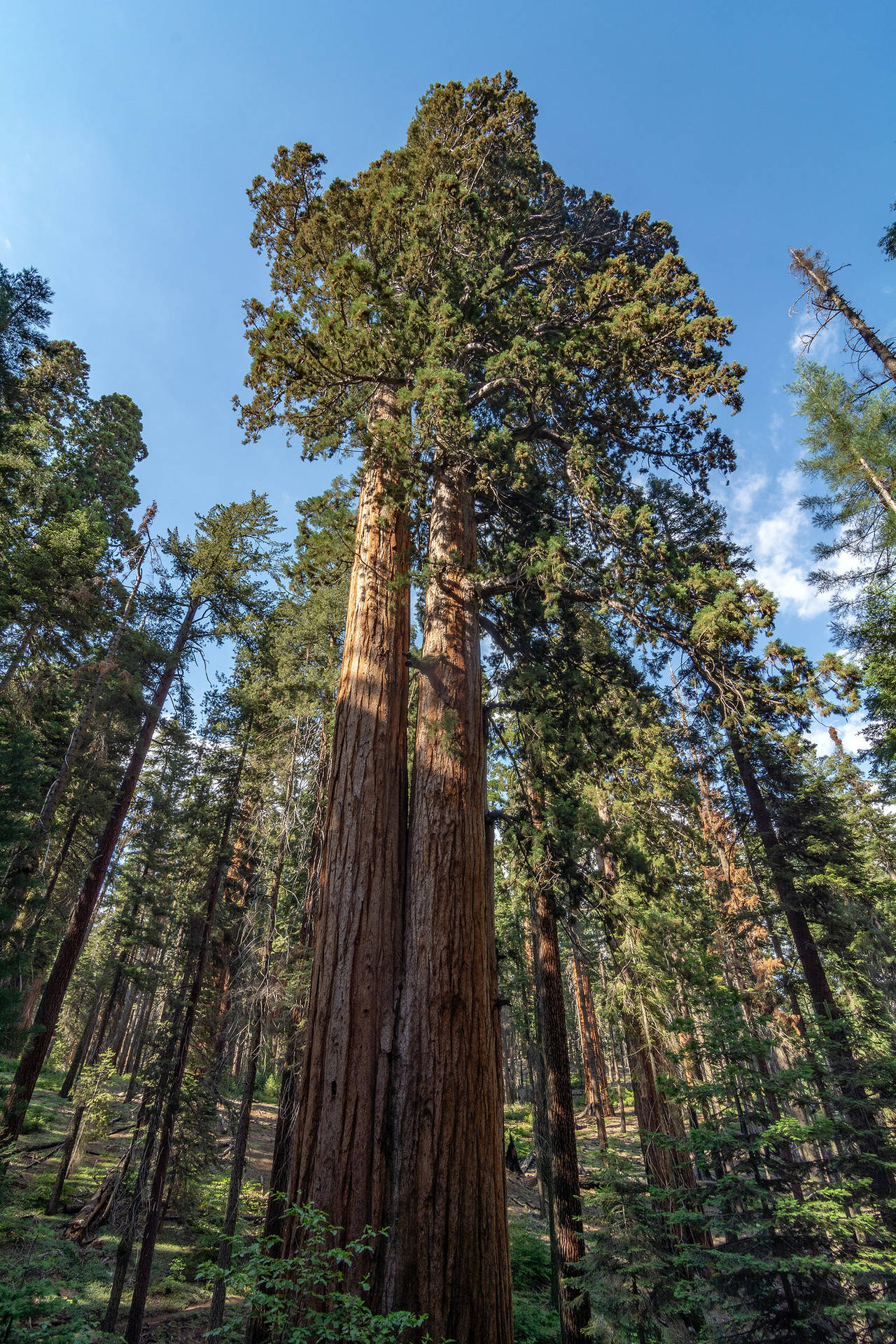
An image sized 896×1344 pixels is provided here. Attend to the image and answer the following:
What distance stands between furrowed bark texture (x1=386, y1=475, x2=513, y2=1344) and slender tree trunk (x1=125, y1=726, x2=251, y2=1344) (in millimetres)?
9441

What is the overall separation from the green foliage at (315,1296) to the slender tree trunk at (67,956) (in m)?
12.5

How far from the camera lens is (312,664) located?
1117 centimetres

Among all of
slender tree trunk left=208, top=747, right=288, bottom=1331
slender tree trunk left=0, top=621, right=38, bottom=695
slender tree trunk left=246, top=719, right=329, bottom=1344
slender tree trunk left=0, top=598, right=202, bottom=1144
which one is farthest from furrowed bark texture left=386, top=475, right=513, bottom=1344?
slender tree trunk left=0, top=621, right=38, bottom=695

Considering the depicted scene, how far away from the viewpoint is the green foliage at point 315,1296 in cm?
242

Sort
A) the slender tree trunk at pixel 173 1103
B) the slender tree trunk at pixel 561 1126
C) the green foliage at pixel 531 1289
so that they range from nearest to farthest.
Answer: the slender tree trunk at pixel 561 1126 < the slender tree trunk at pixel 173 1103 < the green foliage at pixel 531 1289

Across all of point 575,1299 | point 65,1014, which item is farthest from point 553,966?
point 65,1014

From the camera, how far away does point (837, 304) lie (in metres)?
11.4

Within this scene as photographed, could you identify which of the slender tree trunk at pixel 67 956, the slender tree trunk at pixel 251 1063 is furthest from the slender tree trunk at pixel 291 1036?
the slender tree trunk at pixel 67 956

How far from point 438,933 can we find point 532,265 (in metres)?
9.04

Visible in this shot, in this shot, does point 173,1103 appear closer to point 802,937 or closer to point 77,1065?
point 802,937

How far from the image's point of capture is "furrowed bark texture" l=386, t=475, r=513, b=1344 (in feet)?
10.3

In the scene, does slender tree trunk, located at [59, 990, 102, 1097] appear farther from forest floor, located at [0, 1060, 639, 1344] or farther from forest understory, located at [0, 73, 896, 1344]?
forest understory, located at [0, 73, 896, 1344]

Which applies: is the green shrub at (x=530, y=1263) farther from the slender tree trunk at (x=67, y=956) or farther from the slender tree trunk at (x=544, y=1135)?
the slender tree trunk at (x=67, y=956)

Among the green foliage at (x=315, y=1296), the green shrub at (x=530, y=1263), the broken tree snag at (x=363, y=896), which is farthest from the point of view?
the green shrub at (x=530, y=1263)
